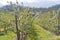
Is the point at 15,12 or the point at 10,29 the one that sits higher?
the point at 15,12

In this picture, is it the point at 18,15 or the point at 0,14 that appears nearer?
the point at 18,15

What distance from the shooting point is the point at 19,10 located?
1476 centimetres

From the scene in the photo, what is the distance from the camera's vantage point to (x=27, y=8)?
49.9ft

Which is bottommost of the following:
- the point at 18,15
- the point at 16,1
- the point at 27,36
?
the point at 27,36

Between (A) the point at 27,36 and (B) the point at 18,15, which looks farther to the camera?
(A) the point at 27,36

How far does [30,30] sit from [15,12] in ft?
6.11

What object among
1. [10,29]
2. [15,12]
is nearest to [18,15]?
[15,12]

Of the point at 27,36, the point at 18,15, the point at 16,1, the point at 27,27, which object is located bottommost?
the point at 27,36

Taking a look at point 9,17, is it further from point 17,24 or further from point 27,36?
point 27,36

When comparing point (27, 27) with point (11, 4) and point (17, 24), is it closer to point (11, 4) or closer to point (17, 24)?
point (17, 24)

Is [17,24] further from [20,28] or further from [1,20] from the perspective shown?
[1,20]

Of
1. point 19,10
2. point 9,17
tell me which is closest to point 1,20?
point 9,17

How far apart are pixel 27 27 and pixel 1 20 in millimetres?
2219

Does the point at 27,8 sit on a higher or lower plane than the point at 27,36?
higher
